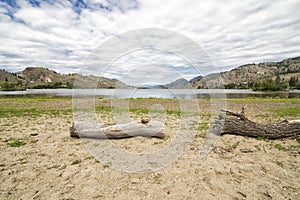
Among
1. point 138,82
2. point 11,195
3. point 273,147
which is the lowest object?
point 11,195

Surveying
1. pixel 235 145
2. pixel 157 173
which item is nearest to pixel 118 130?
pixel 157 173

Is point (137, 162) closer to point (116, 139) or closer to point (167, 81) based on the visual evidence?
point (116, 139)

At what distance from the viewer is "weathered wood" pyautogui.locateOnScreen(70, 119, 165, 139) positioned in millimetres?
7477

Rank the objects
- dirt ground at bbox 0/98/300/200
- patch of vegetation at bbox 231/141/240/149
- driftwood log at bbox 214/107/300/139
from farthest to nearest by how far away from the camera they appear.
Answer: driftwood log at bbox 214/107/300/139 < patch of vegetation at bbox 231/141/240/149 < dirt ground at bbox 0/98/300/200

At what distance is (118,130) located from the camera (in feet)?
24.6

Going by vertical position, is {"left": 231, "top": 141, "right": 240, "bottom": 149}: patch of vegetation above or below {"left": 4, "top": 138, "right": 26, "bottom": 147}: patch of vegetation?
above

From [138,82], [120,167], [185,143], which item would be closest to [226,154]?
[185,143]

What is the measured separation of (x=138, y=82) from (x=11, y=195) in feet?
28.2

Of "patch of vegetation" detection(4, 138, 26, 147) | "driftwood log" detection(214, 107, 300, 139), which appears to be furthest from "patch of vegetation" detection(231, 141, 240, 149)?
"patch of vegetation" detection(4, 138, 26, 147)

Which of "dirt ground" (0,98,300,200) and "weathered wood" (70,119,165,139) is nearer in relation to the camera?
"dirt ground" (0,98,300,200)

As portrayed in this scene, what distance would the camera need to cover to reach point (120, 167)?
5.12 meters

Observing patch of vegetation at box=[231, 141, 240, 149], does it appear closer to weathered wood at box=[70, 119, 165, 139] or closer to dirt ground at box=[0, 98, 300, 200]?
dirt ground at box=[0, 98, 300, 200]

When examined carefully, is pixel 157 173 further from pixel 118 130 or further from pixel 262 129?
pixel 262 129

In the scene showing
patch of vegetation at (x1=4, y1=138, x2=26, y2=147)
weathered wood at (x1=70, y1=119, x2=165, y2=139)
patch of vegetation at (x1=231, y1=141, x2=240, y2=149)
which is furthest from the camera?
weathered wood at (x1=70, y1=119, x2=165, y2=139)
